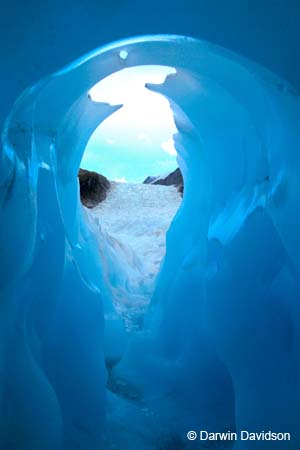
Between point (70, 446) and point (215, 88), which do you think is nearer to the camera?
point (70, 446)

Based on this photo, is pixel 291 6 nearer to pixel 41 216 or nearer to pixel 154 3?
pixel 154 3

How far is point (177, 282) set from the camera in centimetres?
425

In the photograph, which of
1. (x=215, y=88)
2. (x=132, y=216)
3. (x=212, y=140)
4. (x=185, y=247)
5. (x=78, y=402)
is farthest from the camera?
(x=132, y=216)

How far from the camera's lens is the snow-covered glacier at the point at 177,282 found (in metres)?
2.11

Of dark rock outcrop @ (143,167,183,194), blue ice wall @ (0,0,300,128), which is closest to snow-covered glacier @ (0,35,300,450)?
blue ice wall @ (0,0,300,128)

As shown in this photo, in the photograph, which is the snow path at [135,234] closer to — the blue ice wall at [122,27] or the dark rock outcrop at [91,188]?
the dark rock outcrop at [91,188]

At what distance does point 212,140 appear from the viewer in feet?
12.7

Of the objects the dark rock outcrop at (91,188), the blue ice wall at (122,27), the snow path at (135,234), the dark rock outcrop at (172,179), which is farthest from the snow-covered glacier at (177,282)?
the dark rock outcrop at (172,179)

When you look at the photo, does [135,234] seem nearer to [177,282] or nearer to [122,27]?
[177,282]

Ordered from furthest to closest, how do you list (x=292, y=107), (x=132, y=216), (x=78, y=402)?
(x=132, y=216) < (x=78, y=402) < (x=292, y=107)

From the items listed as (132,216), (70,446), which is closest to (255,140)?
(70,446)

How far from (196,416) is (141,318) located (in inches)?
80.3

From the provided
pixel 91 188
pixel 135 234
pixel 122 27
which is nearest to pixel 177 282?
pixel 122 27

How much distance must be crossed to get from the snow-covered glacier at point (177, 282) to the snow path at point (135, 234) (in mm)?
1488
